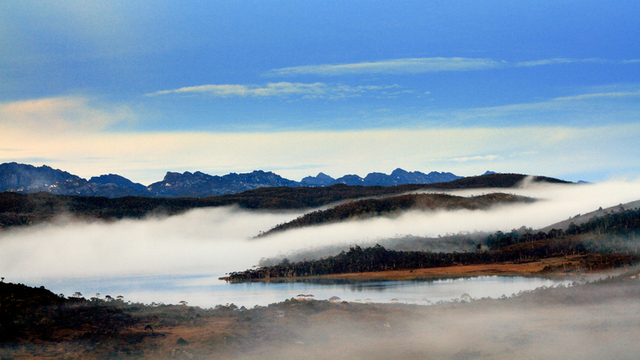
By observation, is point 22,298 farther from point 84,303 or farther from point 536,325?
point 536,325

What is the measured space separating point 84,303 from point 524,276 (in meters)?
154

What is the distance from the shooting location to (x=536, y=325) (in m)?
64.9

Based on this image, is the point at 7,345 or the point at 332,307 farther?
the point at 332,307

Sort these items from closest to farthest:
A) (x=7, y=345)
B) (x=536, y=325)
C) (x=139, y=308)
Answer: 1. (x=7, y=345)
2. (x=536, y=325)
3. (x=139, y=308)

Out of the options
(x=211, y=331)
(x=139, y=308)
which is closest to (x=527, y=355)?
(x=211, y=331)

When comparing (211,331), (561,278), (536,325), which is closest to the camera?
(211,331)

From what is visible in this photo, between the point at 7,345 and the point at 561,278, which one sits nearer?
the point at 7,345

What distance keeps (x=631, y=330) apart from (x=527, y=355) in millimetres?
14786

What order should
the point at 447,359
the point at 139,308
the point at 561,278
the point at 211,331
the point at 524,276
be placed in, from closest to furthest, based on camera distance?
1. the point at 447,359
2. the point at 211,331
3. the point at 139,308
4. the point at 561,278
5. the point at 524,276

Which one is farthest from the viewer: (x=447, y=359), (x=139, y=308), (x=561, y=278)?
(x=561, y=278)

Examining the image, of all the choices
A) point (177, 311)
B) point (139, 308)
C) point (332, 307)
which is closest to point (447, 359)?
point (332, 307)

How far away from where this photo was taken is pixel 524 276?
610ft

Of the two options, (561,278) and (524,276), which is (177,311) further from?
(524,276)

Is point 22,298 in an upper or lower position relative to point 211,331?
upper
